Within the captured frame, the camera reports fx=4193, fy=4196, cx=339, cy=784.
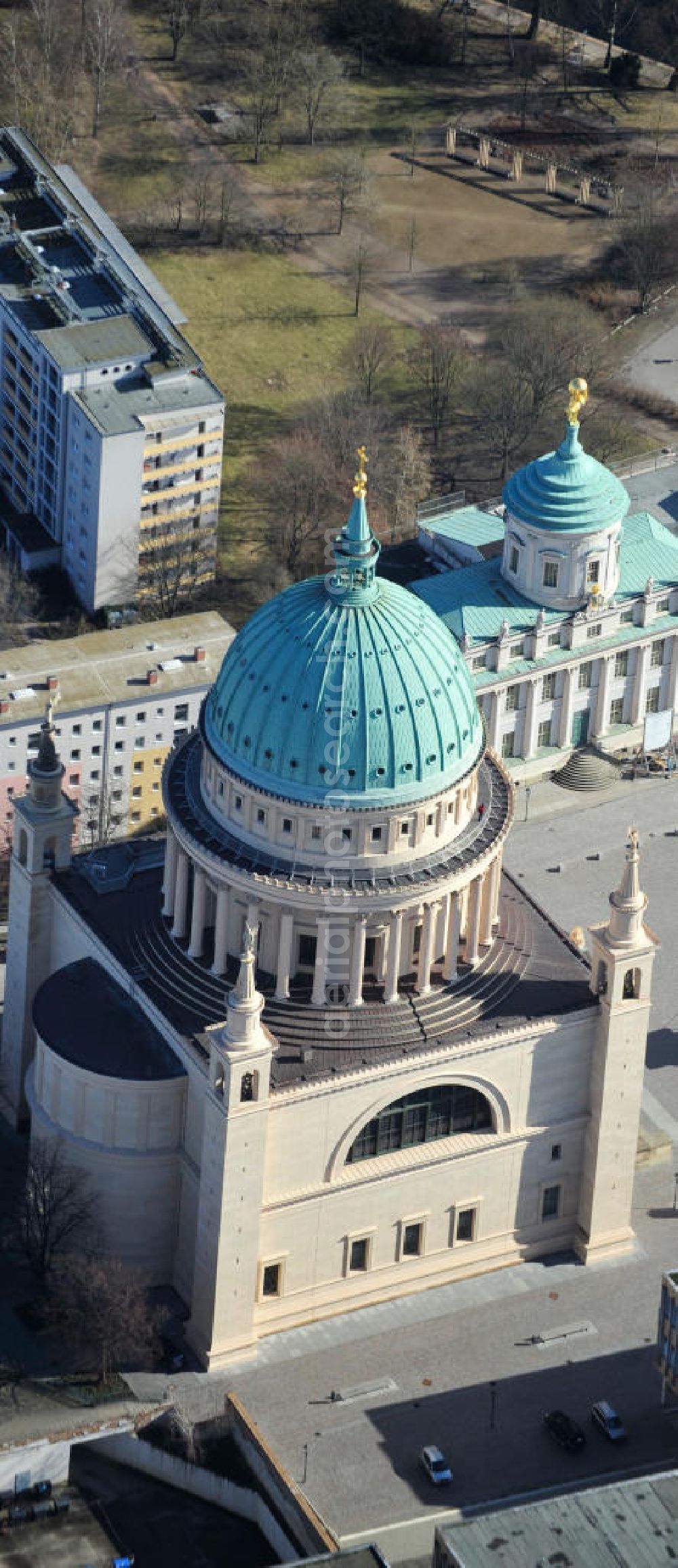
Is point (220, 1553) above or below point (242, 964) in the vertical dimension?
below

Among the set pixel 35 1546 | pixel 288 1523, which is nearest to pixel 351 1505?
pixel 288 1523

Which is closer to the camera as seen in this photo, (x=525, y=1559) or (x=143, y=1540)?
(x=525, y=1559)

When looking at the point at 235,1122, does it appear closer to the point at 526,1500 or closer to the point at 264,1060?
the point at 264,1060

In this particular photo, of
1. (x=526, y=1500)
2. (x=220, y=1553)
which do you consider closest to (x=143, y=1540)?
(x=220, y=1553)

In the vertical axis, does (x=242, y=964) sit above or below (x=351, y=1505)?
above

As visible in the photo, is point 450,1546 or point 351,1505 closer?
point 450,1546

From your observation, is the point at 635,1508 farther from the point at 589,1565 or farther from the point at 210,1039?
the point at 210,1039
